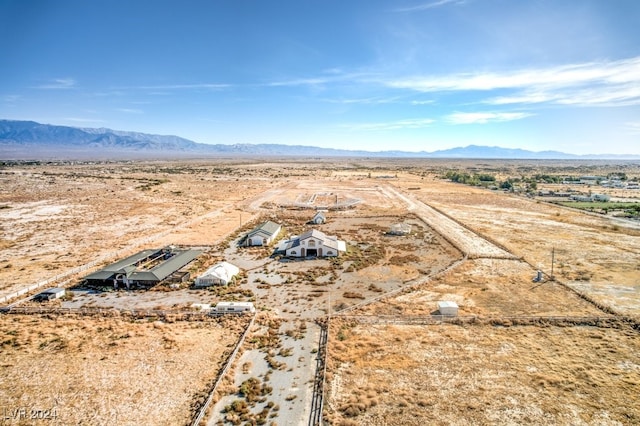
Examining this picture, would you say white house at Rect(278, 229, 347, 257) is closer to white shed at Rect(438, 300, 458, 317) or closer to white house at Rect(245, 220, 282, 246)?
white house at Rect(245, 220, 282, 246)

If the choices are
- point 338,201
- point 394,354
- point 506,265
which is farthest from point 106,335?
point 338,201

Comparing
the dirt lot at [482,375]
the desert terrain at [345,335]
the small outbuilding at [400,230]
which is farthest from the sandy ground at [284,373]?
the small outbuilding at [400,230]

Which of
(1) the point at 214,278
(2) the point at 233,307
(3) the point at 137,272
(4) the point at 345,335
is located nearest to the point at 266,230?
(1) the point at 214,278

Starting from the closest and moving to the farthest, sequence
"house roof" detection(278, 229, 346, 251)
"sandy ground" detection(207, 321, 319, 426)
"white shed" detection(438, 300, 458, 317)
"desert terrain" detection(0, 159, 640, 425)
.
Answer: "sandy ground" detection(207, 321, 319, 426), "desert terrain" detection(0, 159, 640, 425), "white shed" detection(438, 300, 458, 317), "house roof" detection(278, 229, 346, 251)

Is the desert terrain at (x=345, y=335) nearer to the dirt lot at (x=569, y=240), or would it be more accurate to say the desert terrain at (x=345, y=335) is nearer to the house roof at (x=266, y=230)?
the dirt lot at (x=569, y=240)

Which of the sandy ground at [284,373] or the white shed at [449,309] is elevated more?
the white shed at [449,309]

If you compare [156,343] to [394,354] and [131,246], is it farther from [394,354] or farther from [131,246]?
[131,246]

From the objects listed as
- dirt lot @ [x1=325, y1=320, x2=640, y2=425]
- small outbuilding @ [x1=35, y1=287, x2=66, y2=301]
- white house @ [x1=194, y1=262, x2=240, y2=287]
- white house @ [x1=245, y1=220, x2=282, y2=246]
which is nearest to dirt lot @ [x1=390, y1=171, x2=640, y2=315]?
dirt lot @ [x1=325, y1=320, x2=640, y2=425]

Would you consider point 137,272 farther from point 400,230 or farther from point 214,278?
point 400,230
